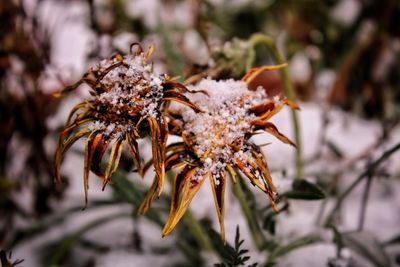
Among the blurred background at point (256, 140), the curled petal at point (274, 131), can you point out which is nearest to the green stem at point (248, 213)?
the blurred background at point (256, 140)

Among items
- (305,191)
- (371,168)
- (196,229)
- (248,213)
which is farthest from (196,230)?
(371,168)

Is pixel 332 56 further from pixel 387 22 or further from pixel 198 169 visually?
pixel 198 169

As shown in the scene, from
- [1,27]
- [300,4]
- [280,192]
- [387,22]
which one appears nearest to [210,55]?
[280,192]

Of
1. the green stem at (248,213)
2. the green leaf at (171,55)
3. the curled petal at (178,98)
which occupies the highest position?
the green leaf at (171,55)

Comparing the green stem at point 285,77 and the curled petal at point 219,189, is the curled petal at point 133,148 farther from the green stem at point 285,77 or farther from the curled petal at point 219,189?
the green stem at point 285,77

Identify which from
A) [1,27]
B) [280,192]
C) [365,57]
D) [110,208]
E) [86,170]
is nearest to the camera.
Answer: [86,170]

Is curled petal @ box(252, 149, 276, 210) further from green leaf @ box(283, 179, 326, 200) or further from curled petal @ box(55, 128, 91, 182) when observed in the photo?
curled petal @ box(55, 128, 91, 182)

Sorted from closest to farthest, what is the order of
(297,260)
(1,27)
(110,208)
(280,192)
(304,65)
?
(280,192), (297,260), (1,27), (110,208), (304,65)
